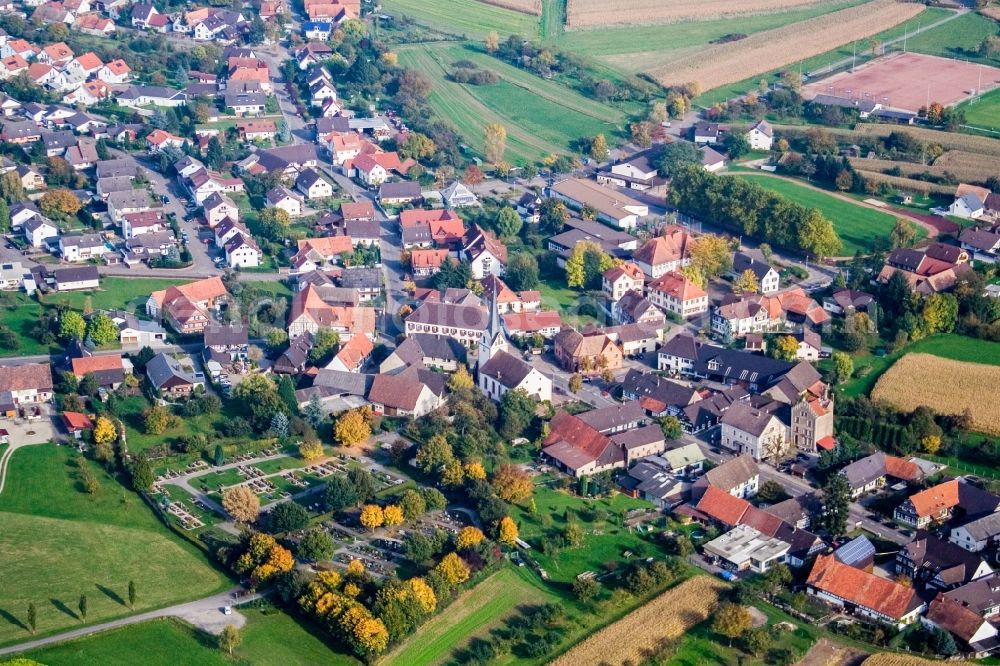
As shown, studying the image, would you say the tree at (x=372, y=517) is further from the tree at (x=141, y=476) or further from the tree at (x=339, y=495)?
the tree at (x=141, y=476)

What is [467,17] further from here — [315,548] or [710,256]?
[315,548]

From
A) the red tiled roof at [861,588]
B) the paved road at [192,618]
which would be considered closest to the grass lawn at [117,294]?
the paved road at [192,618]

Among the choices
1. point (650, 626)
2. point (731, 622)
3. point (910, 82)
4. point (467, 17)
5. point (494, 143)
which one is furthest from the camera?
point (467, 17)

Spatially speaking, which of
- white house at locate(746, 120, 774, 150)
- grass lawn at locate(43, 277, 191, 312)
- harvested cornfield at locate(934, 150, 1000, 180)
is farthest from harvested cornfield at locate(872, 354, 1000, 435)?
grass lawn at locate(43, 277, 191, 312)

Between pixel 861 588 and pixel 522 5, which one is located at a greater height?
pixel 522 5

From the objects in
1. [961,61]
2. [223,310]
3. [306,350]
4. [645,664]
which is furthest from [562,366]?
[961,61]

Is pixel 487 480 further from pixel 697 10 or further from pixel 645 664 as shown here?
pixel 697 10

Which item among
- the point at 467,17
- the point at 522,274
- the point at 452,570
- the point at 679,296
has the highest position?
the point at 467,17

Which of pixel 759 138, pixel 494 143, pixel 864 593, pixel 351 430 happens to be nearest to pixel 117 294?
pixel 351 430
